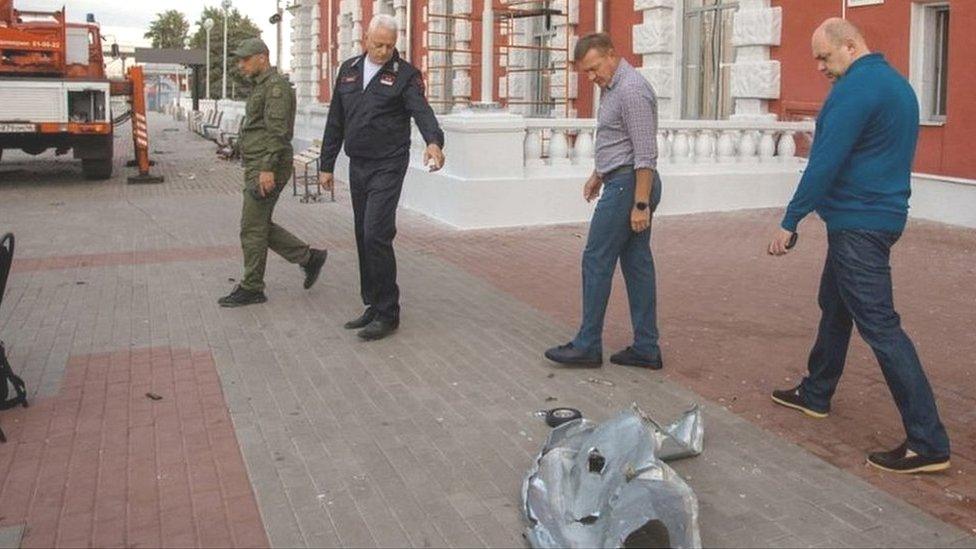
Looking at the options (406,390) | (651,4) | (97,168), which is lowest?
(406,390)

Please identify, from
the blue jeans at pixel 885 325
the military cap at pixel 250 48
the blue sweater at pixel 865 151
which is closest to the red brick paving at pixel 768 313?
the blue jeans at pixel 885 325

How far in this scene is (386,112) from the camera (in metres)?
7.12

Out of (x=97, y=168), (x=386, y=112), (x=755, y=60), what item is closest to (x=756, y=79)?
(x=755, y=60)

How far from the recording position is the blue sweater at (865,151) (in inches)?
185

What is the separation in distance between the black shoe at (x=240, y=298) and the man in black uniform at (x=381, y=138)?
4.71ft

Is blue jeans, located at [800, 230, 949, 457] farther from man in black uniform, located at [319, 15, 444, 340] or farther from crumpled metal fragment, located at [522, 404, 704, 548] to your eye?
A: man in black uniform, located at [319, 15, 444, 340]

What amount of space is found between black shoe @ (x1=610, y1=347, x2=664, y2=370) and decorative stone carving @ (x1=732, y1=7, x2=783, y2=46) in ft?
31.8

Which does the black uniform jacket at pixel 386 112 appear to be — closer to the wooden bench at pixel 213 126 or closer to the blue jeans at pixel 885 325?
the blue jeans at pixel 885 325

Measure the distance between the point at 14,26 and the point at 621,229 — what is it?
55.2 feet

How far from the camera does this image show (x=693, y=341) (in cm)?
714

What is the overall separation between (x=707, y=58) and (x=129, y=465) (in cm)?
1367

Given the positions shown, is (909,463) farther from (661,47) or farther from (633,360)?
(661,47)

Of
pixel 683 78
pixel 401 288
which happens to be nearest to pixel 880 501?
pixel 401 288

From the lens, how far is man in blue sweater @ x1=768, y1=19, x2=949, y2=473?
15.4ft
